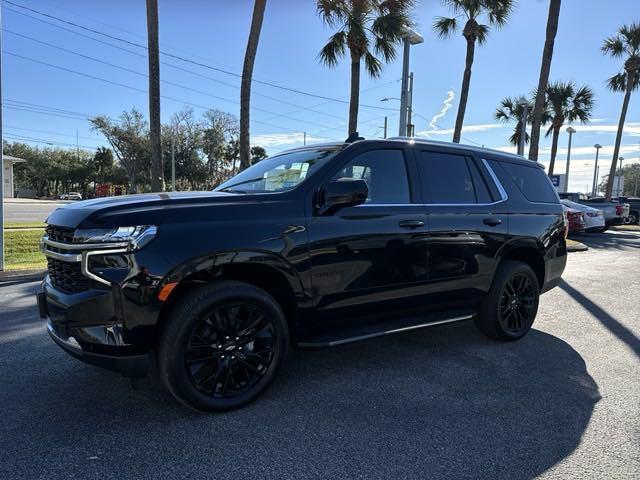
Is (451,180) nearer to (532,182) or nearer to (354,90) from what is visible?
(532,182)

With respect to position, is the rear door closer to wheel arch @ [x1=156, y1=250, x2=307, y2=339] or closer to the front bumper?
wheel arch @ [x1=156, y1=250, x2=307, y2=339]

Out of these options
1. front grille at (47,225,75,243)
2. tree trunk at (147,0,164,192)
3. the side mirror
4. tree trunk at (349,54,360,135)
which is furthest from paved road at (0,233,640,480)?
tree trunk at (349,54,360,135)

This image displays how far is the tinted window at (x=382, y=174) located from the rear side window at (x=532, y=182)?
153 cm

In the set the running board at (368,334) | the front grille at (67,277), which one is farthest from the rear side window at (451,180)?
the front grille at (67,277)

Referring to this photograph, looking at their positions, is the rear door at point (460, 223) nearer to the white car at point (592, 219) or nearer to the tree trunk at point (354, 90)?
the tree trunk at point (354, 90)

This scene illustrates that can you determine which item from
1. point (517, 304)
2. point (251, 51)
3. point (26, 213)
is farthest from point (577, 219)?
point (26, 213)

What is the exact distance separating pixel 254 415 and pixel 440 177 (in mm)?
2589

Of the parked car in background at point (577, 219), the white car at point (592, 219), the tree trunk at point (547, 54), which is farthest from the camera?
the white car at point (592, 219)

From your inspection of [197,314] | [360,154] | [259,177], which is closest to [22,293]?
[259,177]

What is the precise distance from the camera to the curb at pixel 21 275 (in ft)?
25.9

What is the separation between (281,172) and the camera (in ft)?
13.2

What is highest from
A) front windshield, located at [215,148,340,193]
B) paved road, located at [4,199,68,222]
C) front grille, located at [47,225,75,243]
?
front windshield, located at [215,148,340,193]

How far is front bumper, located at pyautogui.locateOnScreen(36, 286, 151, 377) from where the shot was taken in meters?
2.88

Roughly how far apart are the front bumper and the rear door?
2.43 metres
